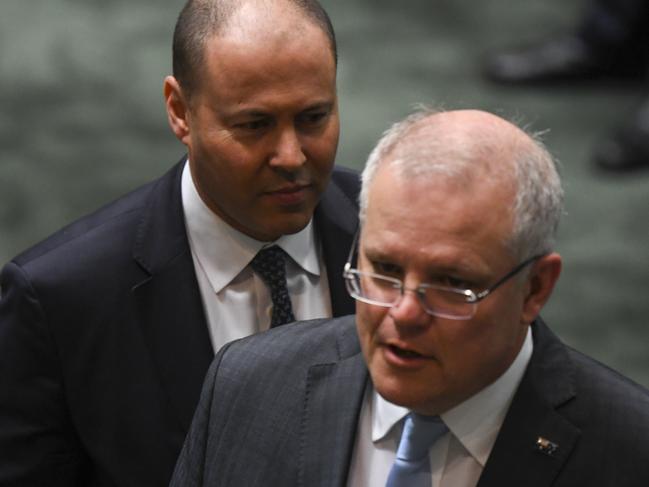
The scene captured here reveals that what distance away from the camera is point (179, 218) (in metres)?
3.20

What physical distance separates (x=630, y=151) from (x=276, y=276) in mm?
3789

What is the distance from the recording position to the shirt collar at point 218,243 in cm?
319

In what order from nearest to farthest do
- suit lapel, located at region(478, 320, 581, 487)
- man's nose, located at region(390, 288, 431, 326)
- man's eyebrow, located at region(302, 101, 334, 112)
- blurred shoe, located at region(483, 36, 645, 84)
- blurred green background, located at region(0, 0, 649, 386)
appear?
man's nose, located at region(390, 288, 431, 326) < suit lapel, located at region(478, 320, 581, 487) < man's eyebrow, located at region(302, 101, 334, 112) < blurred green background, located at region(0, 0, 649, 386) < blurred shoe, located at region(483, 36, 645, 84)

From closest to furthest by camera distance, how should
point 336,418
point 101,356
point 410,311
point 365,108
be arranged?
point 410,311, point 336,418, point 101,356, point 365,108

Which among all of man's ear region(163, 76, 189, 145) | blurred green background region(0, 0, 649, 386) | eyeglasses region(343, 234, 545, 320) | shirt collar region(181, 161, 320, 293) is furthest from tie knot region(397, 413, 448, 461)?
blurred green background region(0, 0, 649, 386)

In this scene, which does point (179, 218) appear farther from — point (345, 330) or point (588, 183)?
point (588, 183)

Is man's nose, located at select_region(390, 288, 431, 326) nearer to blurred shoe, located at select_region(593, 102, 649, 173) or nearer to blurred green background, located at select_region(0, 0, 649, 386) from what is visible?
blurred green background, located at select_region(0, 0, 649, 386)

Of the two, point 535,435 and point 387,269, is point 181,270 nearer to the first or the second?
point 387,269

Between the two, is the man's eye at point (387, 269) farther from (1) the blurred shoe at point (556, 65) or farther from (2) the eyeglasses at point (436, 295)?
(1) the blurred shoe at point (556, 65)

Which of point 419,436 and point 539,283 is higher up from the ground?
point 539,283

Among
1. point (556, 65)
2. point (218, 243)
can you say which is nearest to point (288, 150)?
point (218, 243)

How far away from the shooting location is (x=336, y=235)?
10.8 feet

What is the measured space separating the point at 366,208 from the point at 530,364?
0.36 meters

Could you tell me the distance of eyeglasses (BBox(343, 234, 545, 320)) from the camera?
2391mm
